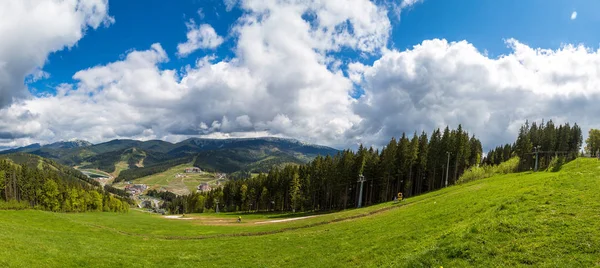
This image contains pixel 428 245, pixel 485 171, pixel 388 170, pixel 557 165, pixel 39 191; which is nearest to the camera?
pixel 428 245

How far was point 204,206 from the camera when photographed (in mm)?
155625

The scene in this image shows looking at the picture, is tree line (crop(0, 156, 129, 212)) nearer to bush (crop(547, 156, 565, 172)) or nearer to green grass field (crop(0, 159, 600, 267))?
green grass field (crop(0, 159, 600, 267))

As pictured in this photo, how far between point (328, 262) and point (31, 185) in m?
133

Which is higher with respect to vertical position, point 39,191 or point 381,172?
point 381,172

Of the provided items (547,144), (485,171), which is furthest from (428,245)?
(547,144)

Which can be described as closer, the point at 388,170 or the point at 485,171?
the point at 485,171

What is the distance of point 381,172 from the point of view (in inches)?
3602


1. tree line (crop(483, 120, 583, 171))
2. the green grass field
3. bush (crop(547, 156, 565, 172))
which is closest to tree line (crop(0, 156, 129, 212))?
the green grass field

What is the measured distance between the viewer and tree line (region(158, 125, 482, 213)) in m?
88.9

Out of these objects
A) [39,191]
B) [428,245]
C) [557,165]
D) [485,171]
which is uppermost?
[557,165]

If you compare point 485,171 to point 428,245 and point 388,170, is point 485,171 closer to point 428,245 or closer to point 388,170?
point 388,170

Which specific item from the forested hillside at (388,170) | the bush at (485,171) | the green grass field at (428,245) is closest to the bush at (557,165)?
the forested hillside at (388,170)

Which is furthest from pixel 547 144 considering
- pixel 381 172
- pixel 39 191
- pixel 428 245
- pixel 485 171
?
pixel 39 191

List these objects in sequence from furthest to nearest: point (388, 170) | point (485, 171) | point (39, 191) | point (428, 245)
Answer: point (39, 191) → point (388, 170) → point (485, 171) → point (428, 245)
